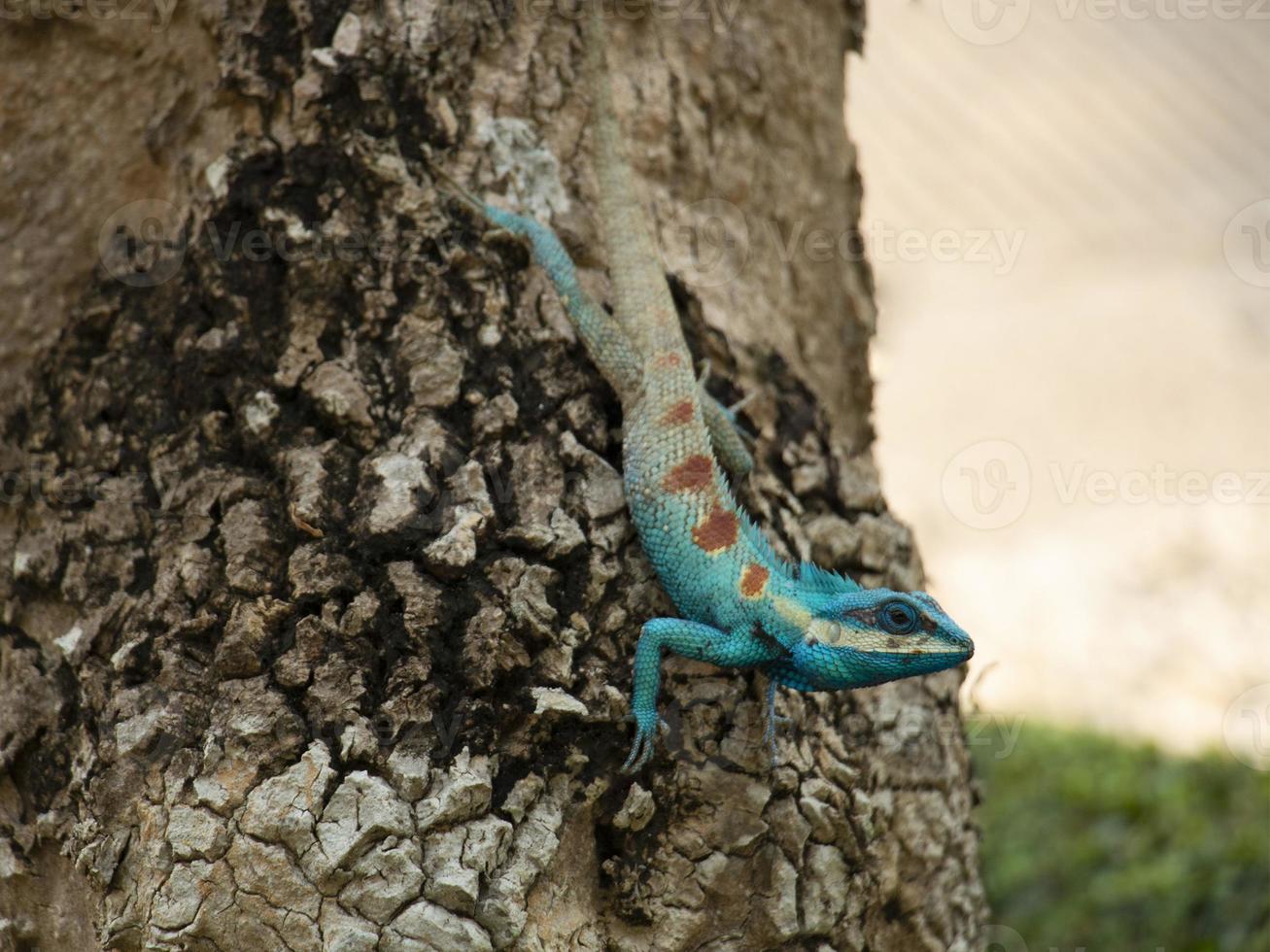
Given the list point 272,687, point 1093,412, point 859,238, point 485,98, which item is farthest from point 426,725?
point 1093,412

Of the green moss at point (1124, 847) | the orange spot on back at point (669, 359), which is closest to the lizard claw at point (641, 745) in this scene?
the orange spot on back at point (669, 359)

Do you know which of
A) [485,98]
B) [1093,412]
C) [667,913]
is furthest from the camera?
[1093,412]

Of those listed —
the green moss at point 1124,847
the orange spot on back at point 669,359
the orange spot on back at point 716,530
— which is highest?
the orange spot on back at point 669,359

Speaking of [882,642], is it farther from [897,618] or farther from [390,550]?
[390,550]

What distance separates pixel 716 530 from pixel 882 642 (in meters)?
0.48

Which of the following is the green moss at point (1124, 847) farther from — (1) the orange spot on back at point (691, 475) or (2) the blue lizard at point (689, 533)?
(1) the orange spot on back at point (691, 475)

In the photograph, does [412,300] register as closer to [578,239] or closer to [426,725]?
[578,239]

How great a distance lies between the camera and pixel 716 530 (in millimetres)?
2836

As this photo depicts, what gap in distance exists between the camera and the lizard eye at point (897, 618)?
2.68 meters

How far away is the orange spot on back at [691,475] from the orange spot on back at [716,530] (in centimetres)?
8

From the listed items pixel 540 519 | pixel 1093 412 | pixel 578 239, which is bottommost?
pixel 1093 412

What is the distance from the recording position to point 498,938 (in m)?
2.37

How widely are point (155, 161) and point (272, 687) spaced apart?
160cm

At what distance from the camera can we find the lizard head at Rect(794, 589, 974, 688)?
2.65m
